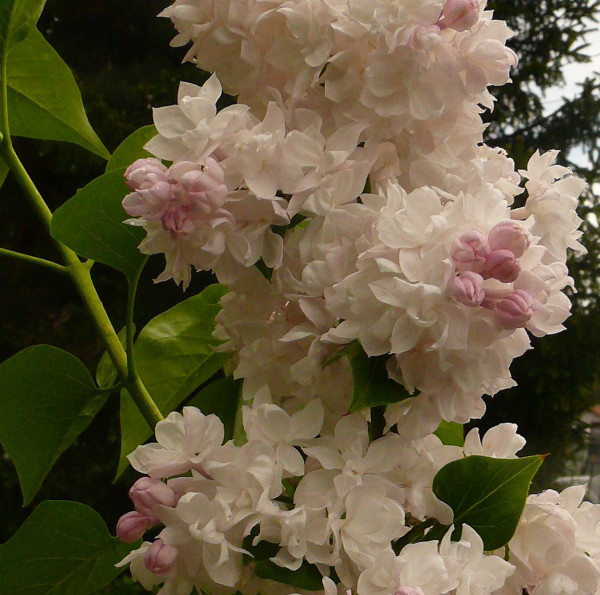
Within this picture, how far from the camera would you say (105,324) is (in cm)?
39

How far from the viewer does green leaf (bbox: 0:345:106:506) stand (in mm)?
385

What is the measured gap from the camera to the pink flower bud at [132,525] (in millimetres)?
271

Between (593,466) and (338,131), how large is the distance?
1.52 metres

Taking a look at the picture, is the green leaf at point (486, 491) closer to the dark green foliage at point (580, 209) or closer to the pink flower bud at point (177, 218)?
the pink flower bud at point (177, 218)

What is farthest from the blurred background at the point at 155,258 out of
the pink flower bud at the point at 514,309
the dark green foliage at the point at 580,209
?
the pink flower bud at the point at 514,309

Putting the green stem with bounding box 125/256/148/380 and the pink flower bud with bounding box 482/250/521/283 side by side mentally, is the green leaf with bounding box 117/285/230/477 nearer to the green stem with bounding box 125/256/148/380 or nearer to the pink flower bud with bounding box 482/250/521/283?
the green stem with bounding box 125/256/148/380

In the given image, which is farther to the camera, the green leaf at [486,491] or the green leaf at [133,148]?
the green leaf at [133,148]

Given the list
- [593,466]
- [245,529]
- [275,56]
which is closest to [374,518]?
[245,529]

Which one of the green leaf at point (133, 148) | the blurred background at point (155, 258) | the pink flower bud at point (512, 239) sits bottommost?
the blurred background at point (155, 258)

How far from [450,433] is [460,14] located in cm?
20

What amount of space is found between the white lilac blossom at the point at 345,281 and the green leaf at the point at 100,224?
60mm

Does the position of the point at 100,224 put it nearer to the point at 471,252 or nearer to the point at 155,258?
the point at 471,252

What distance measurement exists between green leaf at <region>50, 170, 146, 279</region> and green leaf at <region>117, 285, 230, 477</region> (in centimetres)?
9

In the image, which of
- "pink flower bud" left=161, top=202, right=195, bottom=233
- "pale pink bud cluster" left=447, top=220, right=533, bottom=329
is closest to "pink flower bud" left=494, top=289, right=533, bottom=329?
"pale pink bud cluster" left=447, top=220, right=533, bottom=329
